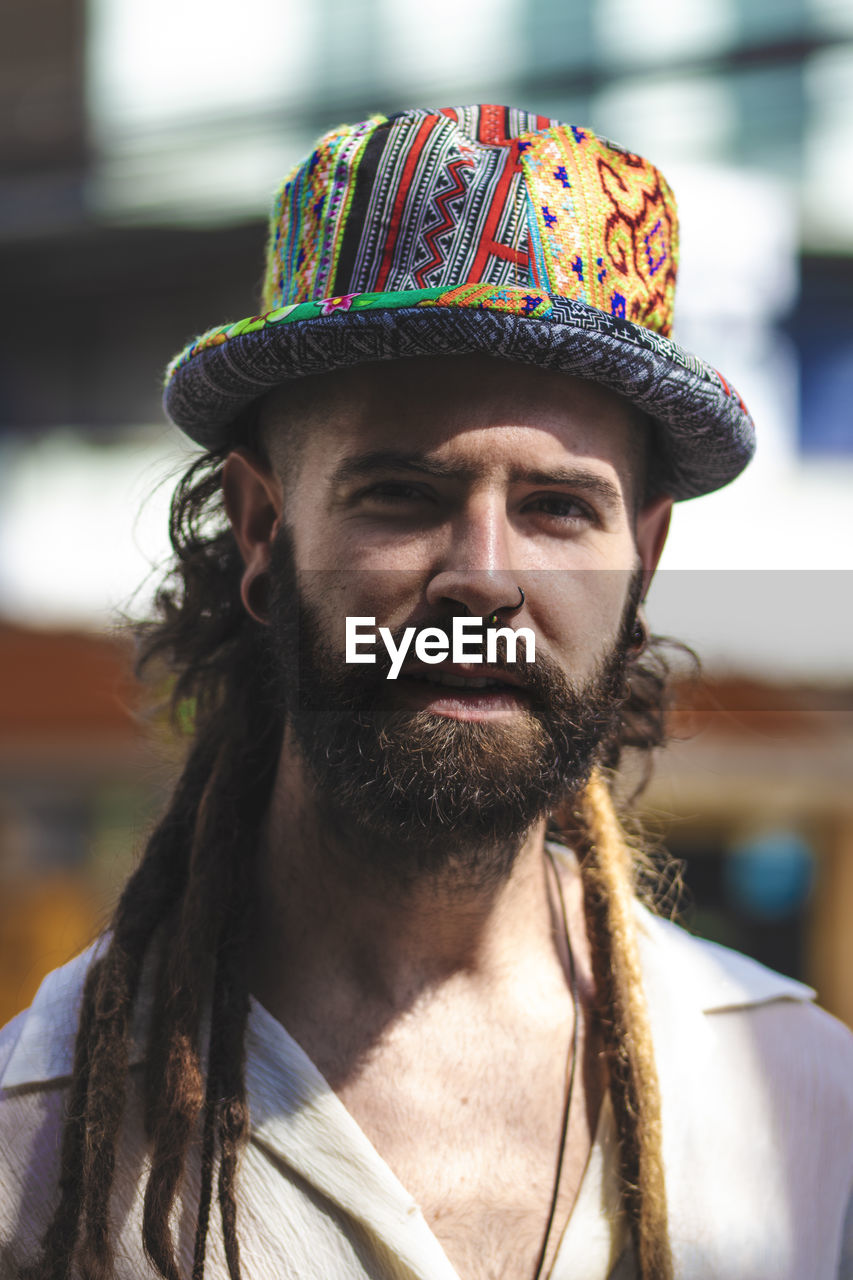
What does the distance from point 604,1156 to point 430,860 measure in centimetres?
50

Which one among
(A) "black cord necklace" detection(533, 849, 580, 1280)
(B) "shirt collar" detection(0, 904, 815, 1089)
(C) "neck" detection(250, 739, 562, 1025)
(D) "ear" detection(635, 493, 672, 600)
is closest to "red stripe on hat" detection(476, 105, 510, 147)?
(D) "ear" detection(635, 493, 672, 600)

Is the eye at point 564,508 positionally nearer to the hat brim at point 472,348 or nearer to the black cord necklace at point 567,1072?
the hat brim at point 472,348

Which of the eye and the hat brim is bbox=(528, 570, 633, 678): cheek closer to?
the eye

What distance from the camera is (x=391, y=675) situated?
1.61m

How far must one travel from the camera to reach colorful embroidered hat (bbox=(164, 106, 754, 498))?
1535 mm

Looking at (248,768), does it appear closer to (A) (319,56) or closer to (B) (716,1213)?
(B) (716,1213)

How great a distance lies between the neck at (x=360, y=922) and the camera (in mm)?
1749

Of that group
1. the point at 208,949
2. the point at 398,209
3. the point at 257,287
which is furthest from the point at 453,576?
the point at 257,287

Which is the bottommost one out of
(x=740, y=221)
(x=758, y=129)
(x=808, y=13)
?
(x=740, y=221)

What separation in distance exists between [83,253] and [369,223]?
28.4 ft

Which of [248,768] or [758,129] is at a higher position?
[758,129]

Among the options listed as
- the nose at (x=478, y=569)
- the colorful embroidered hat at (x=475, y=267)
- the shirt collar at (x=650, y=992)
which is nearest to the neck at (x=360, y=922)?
the shirt collar at (x=650, y=992)

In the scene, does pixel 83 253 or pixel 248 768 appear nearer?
pixel 248 768

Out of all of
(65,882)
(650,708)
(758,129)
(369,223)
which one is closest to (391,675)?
(369,223)
